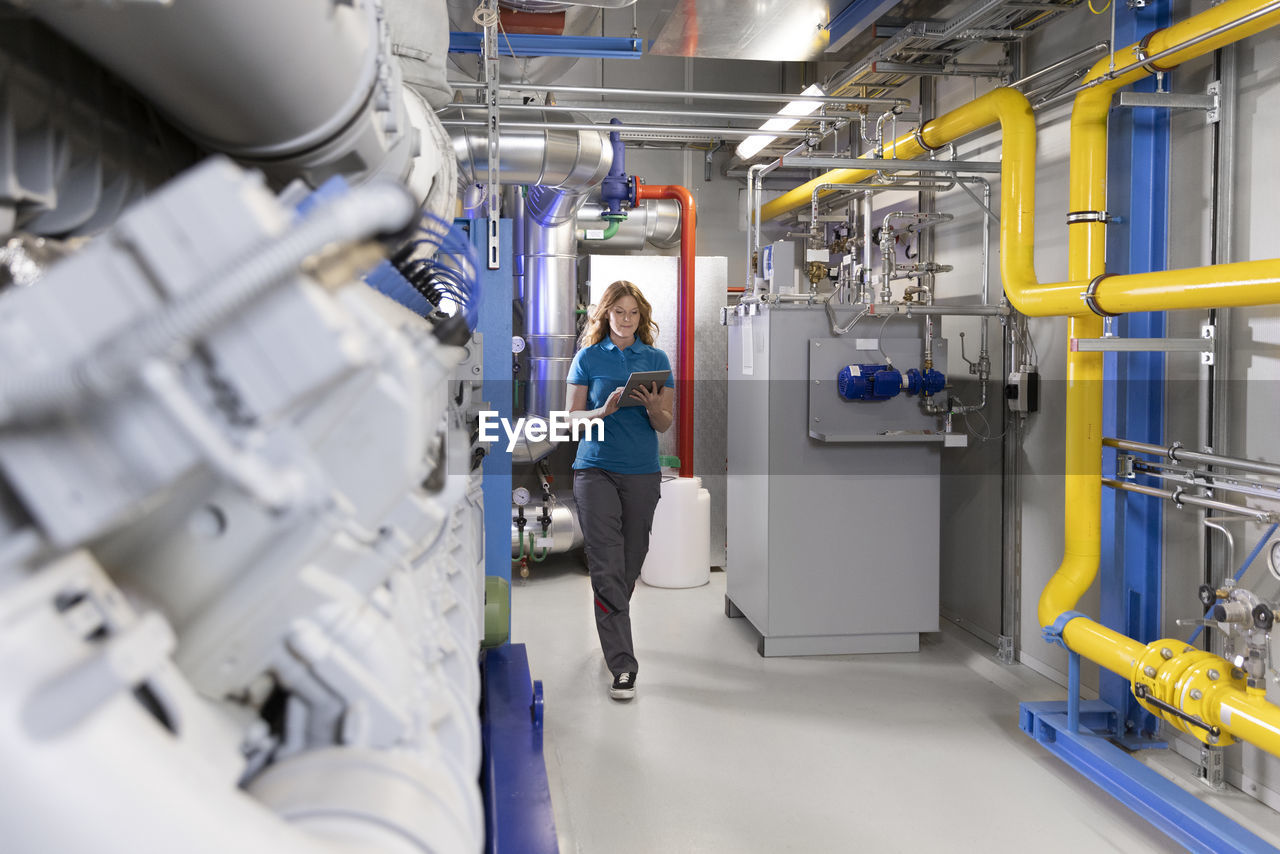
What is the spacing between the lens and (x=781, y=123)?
15.3ft

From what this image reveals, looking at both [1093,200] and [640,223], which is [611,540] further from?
[640,223]

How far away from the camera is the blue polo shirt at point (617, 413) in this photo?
3.33m

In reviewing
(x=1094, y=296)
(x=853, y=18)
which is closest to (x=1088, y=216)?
(x=1094, y=296)

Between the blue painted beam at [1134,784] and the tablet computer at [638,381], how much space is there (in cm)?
164

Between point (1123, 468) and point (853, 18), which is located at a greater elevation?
point (853, 18)

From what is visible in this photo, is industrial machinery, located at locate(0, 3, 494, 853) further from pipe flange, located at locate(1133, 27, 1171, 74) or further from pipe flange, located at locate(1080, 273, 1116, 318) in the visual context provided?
pipe flange, located at locate(1133, 27, 1171, 74)

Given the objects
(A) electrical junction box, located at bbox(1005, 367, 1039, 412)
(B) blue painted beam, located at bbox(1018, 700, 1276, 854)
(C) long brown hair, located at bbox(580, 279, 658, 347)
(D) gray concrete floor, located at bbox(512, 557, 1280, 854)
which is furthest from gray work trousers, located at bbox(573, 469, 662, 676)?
(A) electrical junction box, located at bbox(1005, 367, 1039, 412)

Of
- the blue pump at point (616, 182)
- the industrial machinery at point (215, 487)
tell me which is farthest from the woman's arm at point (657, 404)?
the industrial machinery at point (215, 487)

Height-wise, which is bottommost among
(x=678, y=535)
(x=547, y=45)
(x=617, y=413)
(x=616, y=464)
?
(x=678, y=535)

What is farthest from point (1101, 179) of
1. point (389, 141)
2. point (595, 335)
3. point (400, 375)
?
point (400, 375)

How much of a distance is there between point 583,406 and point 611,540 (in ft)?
1.68

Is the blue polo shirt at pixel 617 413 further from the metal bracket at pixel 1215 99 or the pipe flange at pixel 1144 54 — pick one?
the metal bracket at pixel 1215 99

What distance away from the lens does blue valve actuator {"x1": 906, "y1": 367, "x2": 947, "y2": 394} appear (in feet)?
12.3

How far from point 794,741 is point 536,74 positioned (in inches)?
122
